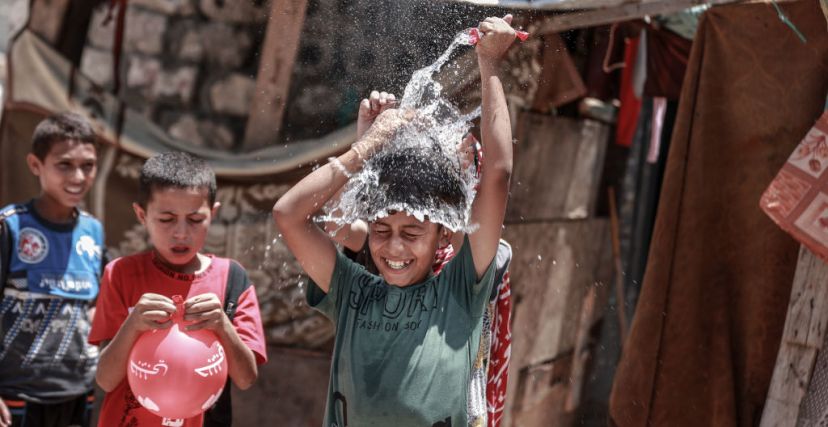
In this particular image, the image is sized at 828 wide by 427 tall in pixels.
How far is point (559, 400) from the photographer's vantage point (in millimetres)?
6598

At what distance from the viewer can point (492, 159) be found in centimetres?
231

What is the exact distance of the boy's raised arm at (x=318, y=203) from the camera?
2387 millimetres

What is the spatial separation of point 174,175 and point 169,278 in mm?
339

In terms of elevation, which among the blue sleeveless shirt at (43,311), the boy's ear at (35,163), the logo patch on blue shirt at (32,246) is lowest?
the blue sleeveless shirt at (43,311)

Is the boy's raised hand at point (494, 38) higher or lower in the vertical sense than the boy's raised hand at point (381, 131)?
higher

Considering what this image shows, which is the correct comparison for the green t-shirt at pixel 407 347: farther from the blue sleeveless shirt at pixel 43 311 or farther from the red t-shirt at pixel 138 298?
the blue sleeveless shirt at pixel 43 311

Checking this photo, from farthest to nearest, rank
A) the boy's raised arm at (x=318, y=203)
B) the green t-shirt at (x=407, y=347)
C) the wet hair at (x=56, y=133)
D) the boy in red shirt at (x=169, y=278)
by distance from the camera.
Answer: the wet hair at (x=56, y=133), the boy in red shirt at (x=169, y=278), the boy's raised arm at (x=318, y=203), the green t-shirt at (x=407, y=347)

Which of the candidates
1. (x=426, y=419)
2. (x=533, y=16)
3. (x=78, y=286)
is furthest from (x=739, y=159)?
(x=78, y=286)

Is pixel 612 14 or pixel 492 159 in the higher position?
pixel 612 14

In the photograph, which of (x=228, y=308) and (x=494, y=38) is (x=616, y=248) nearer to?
(x=228, y=308)

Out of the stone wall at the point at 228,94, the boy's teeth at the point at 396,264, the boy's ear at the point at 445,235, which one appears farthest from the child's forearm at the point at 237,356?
the stone wall at the point at 228,94

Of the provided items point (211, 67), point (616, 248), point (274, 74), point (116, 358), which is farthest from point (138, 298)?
point (616, 248)

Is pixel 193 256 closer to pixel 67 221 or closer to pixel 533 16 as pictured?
pixel 67 221

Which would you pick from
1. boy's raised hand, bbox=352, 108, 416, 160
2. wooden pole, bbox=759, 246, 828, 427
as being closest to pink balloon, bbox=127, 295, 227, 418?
boy's raised hand, bbox=352, 108, 416, 160
